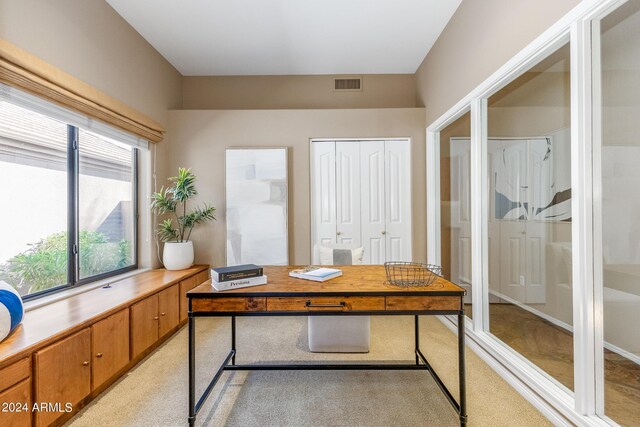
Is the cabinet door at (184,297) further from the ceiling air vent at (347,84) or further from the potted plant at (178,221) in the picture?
the ceiling air vent at (347,84)

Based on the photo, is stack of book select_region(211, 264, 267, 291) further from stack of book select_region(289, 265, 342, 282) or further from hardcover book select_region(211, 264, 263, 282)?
stack of book select_region(289, 265, 342, 282)

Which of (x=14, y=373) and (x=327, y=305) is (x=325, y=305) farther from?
(x=14, y=373)

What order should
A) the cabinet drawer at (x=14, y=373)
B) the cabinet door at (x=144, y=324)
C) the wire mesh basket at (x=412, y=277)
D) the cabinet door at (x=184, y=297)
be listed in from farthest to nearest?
the cabinet door at (x=184, y=297) → the cabinet door at (x=144, y=324) → the wire mesh basket at (x=412, y=277) → the cabinet drawer at (x=14, y=373)

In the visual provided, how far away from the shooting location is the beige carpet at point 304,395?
1.82m

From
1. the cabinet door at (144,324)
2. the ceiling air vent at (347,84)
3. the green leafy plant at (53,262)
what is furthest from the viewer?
the ceiling air vent at (347,84)

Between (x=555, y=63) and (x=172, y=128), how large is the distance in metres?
3.93

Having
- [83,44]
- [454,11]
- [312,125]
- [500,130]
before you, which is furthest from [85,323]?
[454,11]

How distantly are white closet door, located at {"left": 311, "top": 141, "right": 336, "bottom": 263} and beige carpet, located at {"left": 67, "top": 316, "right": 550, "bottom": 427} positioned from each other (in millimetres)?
1549

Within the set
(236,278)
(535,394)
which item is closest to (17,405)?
(236,278)

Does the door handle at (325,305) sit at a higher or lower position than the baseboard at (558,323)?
higher

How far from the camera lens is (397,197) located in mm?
3926

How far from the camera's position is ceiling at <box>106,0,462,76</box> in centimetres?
283

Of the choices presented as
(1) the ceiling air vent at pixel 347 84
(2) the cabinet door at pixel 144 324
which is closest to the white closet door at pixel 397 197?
→ (1) the ceiling air vent at pixel 347 84

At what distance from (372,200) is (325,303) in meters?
2.43
